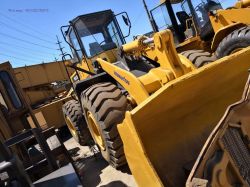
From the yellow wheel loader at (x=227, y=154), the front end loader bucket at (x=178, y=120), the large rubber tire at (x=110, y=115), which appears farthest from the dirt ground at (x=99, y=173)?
the yellow wheel loader at (x=227, y=154)

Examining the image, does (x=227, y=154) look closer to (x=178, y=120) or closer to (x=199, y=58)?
(x=178, y=120)

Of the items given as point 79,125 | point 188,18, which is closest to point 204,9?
point 188,18

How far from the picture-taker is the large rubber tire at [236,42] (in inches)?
237

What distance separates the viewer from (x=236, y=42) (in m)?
6.26

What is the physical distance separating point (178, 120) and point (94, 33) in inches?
164

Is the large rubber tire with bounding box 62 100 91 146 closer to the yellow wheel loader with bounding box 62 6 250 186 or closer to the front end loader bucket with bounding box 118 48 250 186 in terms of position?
the yellow wheel loader with bounding box 62 6 250 186

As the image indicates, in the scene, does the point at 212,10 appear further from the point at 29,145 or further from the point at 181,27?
the point at 29,145

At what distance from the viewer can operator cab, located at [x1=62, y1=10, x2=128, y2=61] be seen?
21.9 ft

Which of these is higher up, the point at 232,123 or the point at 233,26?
the point at 233,26

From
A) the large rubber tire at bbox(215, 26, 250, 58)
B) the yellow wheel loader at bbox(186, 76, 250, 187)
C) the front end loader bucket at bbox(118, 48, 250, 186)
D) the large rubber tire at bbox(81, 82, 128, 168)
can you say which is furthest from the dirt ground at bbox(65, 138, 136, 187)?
the large rubber tire at bbox(215, 26, 250, 58)

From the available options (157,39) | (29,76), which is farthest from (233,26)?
(29,76)

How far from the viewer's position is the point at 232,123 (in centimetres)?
245

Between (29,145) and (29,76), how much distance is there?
925cm

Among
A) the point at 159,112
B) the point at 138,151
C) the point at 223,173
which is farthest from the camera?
the point at 159,112
